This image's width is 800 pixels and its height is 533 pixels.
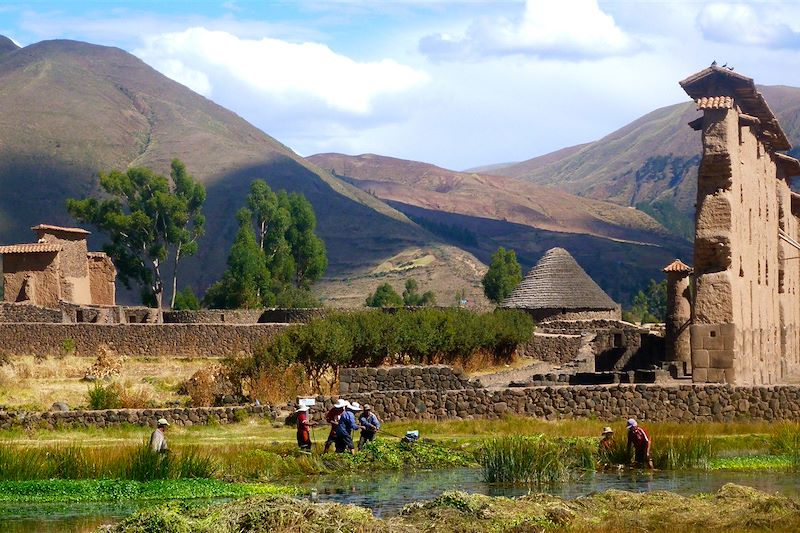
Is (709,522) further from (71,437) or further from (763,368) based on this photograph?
(763,368)

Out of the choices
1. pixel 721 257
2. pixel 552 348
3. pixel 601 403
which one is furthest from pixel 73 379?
pixel 721 257

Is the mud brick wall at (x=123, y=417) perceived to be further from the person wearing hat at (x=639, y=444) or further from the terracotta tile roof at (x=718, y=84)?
the terracotta tile roof at (x=718, y=84)

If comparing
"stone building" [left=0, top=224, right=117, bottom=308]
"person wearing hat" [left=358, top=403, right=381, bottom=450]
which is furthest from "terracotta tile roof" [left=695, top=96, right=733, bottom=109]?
"stone building" [left=0, top=224, right=117, bottom=308]

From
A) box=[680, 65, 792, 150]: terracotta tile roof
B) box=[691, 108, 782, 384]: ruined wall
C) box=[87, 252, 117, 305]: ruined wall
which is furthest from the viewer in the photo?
box=[87, 252, 117, 305]: ruined wall

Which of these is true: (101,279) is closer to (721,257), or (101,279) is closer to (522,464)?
(721,257)

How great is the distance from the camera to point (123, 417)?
29.8 metres

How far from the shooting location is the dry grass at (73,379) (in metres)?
36.5

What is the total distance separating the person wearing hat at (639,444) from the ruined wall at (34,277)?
34172 millimetres

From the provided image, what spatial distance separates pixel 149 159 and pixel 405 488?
5288 inches

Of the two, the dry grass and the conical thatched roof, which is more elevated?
the conical thatched roof

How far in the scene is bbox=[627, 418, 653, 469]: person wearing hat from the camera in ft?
79.2

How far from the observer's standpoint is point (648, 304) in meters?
128

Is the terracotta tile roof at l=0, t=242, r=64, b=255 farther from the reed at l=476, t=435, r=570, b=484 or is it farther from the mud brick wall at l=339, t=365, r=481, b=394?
the reed at l=476, t=435, r=570, b=484

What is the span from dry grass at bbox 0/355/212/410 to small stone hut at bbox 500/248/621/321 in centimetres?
1657
